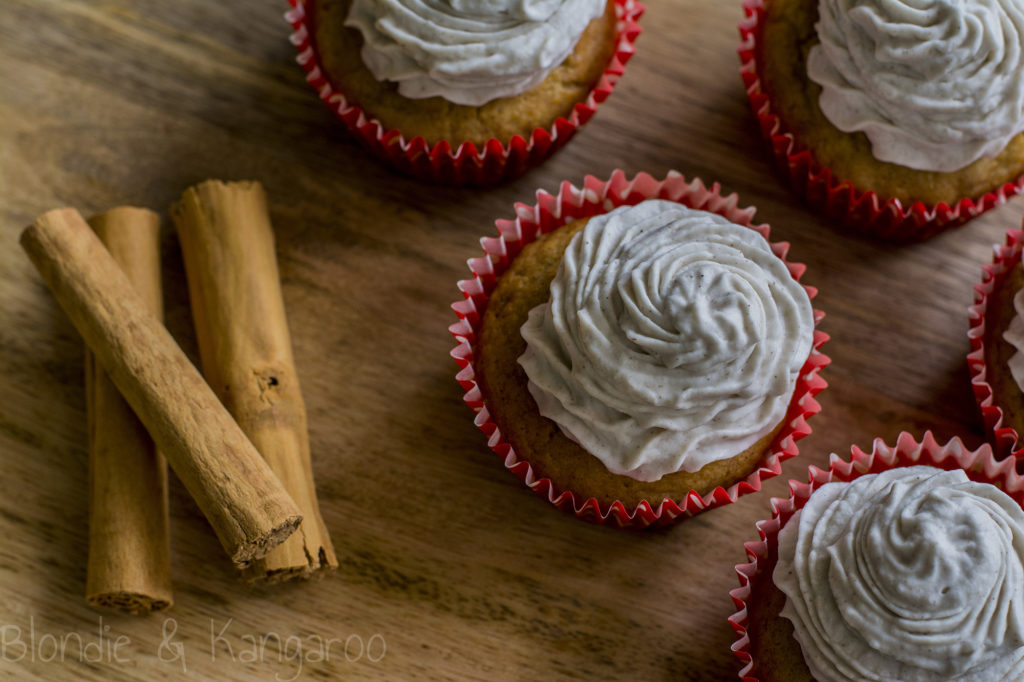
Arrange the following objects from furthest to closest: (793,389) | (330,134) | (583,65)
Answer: (330,134) → (583,65) → (793,389)

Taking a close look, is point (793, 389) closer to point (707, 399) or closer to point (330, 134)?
point (707, 399)

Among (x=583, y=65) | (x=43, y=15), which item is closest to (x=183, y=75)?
(x=43, y=15)

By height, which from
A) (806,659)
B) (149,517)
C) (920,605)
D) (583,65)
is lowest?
(149,517)

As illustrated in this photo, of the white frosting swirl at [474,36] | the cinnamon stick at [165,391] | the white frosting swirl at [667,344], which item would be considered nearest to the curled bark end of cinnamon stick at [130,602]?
the cinnamon stick at [165,391]

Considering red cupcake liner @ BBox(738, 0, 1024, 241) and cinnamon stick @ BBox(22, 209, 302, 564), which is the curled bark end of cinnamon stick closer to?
cinnamon stick @ BBox(22, 209, 302, 564)

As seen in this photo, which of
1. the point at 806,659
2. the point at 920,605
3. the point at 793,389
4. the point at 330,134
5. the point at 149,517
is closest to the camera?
the point at 920,605

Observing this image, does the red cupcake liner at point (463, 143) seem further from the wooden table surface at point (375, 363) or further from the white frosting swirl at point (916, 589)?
the white frosting swirl at point (916, 589)

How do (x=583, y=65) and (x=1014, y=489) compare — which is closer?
(x=1014, y=489)
